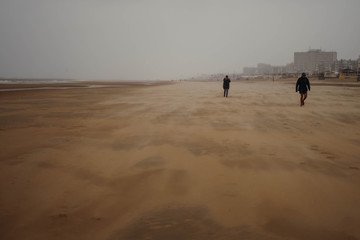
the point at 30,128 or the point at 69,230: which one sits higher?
the point at 30,128

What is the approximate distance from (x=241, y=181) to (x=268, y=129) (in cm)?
343

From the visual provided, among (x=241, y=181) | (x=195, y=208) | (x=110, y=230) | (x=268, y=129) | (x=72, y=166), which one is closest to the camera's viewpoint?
(x=110, y=230)

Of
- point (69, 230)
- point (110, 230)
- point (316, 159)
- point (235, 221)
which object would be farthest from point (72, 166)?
point (316, 159)

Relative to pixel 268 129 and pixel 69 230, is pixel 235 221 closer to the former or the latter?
pixel 69 230

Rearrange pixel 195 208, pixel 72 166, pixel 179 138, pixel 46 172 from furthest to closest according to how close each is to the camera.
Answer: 1. pixel 179 138
2. pixel 72 166
3. pixel 46 172
4. pixel 195 208

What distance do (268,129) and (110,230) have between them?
511 centimetres

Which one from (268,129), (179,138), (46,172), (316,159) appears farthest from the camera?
(268,129)

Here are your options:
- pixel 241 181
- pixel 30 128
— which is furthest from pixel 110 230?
pixel 30 128

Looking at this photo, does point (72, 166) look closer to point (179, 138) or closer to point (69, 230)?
point (69, 230)

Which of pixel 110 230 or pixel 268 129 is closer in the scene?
pixel 110 230

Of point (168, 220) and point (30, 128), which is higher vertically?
point (30, 128)

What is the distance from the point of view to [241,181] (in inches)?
111

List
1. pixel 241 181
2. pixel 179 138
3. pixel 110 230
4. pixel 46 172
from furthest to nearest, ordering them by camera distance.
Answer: pixel 179 138 < pixel 46 172 < pixel 241 181 < pixel 110 230

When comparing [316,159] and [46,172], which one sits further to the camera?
[316,159]
